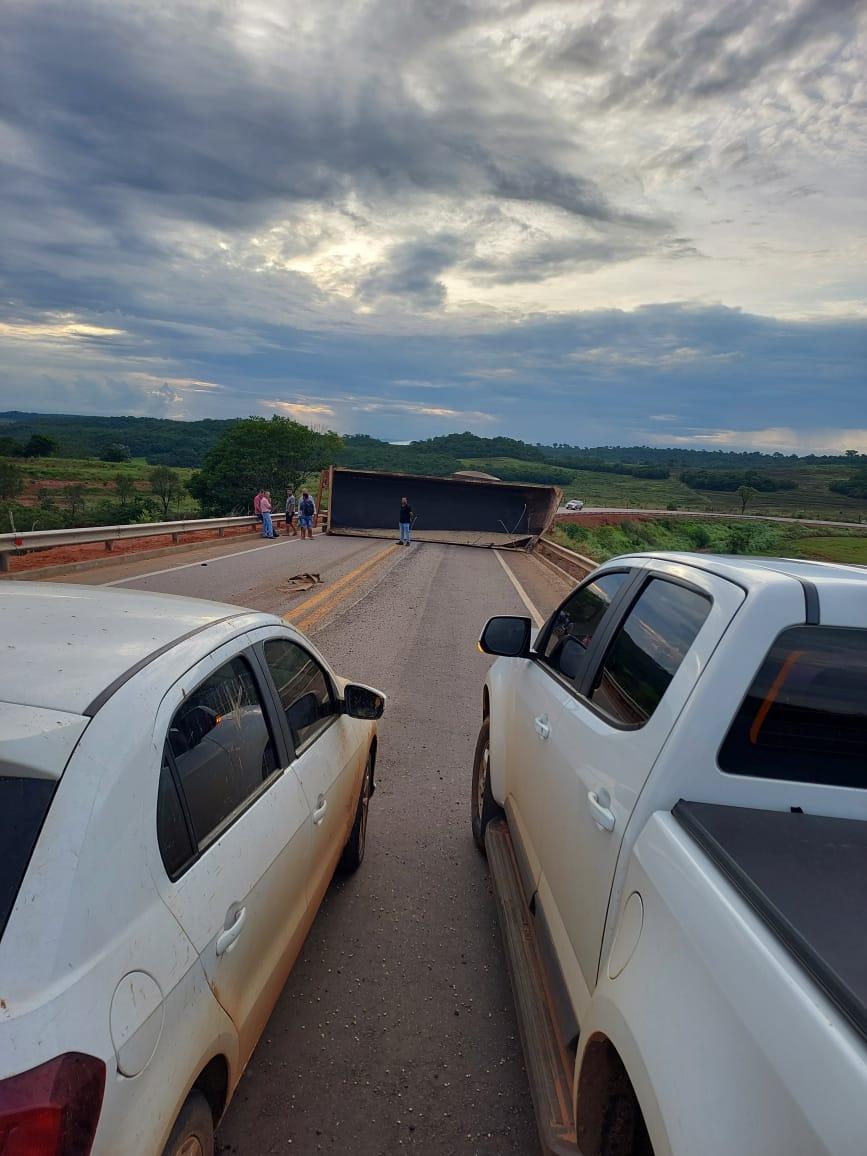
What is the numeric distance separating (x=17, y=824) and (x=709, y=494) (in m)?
102

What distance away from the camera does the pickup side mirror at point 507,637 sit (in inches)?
155

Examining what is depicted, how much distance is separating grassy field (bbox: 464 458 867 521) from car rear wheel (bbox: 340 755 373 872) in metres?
32.7

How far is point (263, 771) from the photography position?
2.71m

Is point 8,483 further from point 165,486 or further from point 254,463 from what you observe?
point 254,463

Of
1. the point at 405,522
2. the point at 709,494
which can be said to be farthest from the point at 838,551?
the point at 709,494

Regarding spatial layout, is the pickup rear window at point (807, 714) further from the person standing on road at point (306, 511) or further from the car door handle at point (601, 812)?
the person standing on road at point (306, 511)

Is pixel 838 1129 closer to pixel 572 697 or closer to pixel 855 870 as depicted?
pixel 855 870

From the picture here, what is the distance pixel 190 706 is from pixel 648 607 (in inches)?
66.0

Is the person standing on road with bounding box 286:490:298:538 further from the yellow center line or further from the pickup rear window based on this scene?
the pickup rear window

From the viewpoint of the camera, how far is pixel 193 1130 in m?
1.80

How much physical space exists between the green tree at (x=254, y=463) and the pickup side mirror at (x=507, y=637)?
56050 millimetres

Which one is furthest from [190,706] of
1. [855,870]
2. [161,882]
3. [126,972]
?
[855,870]

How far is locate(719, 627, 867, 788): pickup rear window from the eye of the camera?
2.07 meters

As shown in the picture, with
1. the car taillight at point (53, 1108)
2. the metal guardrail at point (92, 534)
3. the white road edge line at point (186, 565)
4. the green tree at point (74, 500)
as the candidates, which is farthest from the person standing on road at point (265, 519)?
the car taillight at point (53, 1108)
